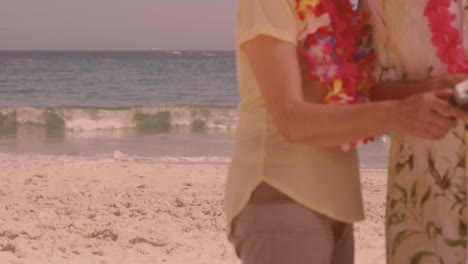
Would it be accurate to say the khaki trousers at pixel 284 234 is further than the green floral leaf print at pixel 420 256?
No

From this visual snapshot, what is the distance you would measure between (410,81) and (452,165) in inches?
8.1

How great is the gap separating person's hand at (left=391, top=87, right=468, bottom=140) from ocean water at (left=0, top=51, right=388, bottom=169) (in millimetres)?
7412

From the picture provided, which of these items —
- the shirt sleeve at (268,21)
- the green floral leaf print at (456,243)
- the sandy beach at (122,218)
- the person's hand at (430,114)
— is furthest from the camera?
the sandy beach at (122,218)

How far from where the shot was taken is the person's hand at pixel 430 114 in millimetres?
1222

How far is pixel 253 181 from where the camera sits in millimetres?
1474

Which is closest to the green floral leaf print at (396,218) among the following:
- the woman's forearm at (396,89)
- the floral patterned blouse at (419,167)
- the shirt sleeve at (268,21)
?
the floral patterned blouse at (419,167)

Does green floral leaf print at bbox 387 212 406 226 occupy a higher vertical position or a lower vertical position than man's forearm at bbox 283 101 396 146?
lower

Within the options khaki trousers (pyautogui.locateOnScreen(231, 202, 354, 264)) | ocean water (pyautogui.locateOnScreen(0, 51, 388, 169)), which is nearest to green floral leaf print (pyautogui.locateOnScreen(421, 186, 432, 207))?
khaki trousers (pyautogui.locateOnScreen(231, 202, 354, 264))

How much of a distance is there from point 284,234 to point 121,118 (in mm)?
14826

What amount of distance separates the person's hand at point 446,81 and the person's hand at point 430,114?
0.19 m

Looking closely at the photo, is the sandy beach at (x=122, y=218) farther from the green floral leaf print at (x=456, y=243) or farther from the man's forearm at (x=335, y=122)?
the man's forearm at (x=335, y=122)

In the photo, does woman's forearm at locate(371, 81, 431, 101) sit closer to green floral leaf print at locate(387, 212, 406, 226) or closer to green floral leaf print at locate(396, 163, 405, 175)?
green floral leaf print at locate(396, 163, 405, 175)

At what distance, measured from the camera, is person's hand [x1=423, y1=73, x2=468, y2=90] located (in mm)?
1432

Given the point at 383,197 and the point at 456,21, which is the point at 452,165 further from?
the point at 383,197
